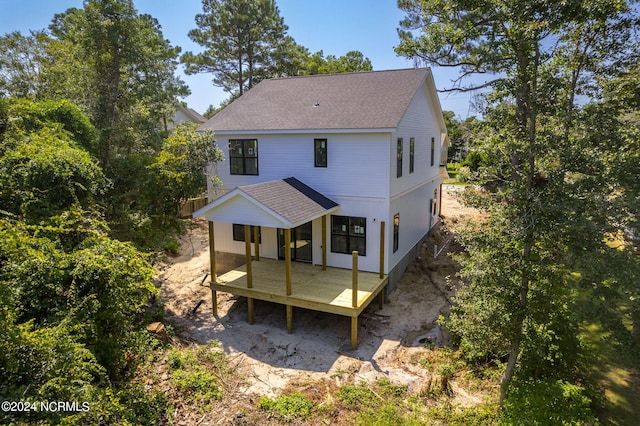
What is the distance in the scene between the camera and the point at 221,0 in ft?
91.6

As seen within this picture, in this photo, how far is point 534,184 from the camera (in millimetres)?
6914

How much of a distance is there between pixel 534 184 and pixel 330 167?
23.4 ft

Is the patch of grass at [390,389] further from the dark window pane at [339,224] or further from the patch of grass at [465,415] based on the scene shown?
the dark window pane at [339,224]

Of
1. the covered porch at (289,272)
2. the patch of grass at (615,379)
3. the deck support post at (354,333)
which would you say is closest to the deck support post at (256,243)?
the covered porch at (289,272)

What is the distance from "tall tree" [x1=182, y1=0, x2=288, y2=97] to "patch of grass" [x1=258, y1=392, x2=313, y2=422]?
27.1 m

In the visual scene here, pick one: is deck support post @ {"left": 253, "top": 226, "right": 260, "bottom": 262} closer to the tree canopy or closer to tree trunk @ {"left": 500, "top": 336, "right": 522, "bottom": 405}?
tree trunk @ {"left": 500, "top": 336, "right": 522, "bottom": 405}

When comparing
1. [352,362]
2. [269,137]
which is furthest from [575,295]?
[269,137]

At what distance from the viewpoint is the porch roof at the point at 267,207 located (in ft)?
34.9

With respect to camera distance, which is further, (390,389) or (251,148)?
(251,148)

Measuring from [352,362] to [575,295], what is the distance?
525 centimetres

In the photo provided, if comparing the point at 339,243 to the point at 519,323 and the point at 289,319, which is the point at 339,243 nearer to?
the point at 289,319

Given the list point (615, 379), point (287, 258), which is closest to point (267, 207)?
point (287, 258)

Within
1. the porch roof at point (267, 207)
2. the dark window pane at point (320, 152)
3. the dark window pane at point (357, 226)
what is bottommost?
the dark window pane at point (357, 226)

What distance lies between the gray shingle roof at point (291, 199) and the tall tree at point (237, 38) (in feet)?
65.4
